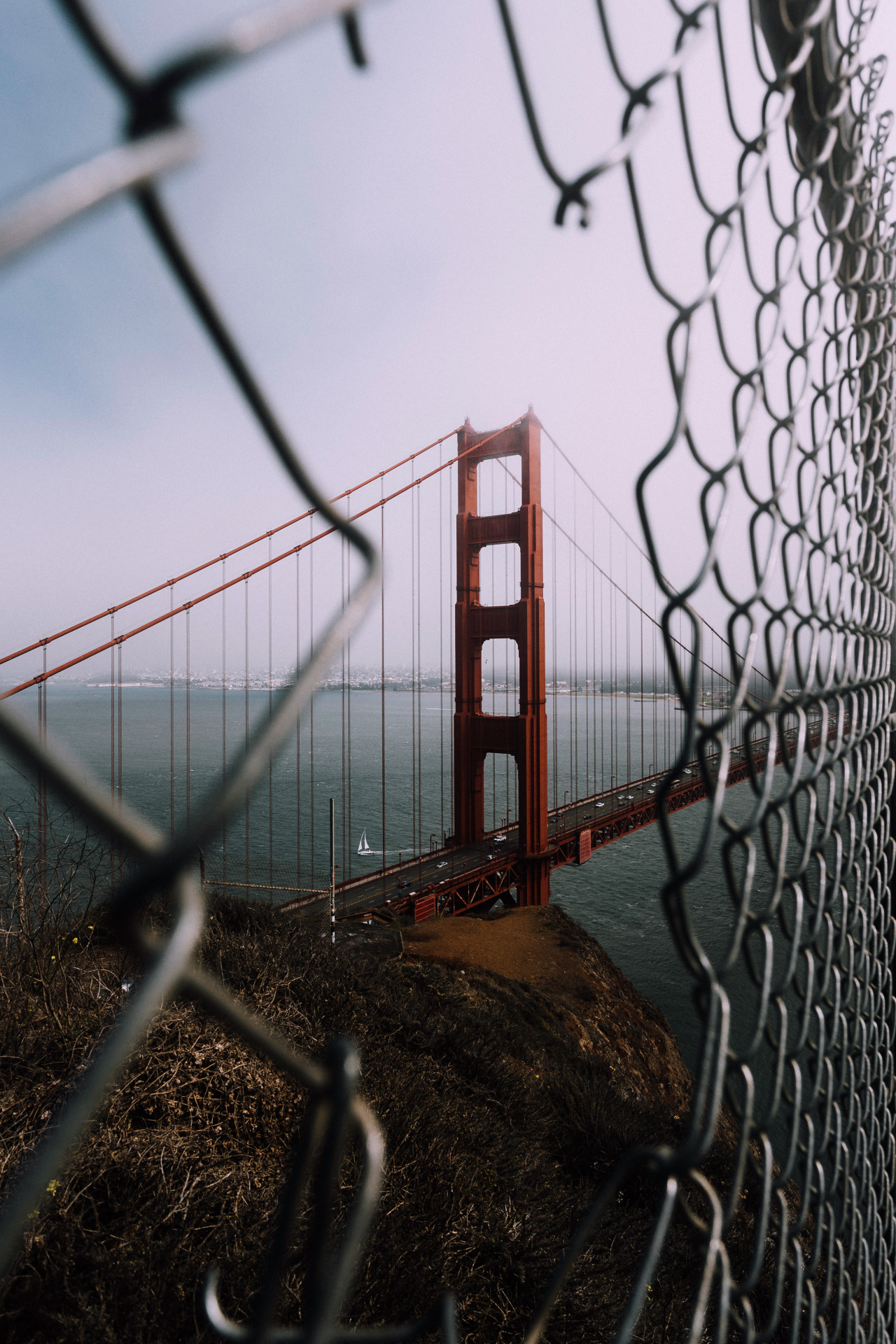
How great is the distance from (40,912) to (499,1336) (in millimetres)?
2651

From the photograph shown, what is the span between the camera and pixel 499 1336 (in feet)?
6.84

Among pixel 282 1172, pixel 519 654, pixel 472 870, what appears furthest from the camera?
pixel 519 654

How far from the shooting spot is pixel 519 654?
39.8ft

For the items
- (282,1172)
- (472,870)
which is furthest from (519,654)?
(282,1172)

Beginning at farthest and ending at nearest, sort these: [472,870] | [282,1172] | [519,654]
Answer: [519,654]
[472,870]
[282,1172]

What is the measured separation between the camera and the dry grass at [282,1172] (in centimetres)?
172

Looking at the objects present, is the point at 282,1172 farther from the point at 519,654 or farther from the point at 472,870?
the point at 519,654

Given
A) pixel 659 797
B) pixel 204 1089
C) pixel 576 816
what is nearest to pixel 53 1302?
pixel 204 1089

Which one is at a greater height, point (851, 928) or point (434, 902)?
point (851, 928)

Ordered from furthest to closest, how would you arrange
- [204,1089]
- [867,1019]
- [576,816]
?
[576,816] < [204,1089] < [867,1019]

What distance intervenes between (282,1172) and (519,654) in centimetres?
1021

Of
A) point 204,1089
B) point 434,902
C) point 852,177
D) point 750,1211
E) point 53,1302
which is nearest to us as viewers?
point 852,177

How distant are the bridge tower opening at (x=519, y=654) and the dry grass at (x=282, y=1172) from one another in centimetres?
760

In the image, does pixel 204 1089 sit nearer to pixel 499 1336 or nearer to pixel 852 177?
pixel 499 1336
